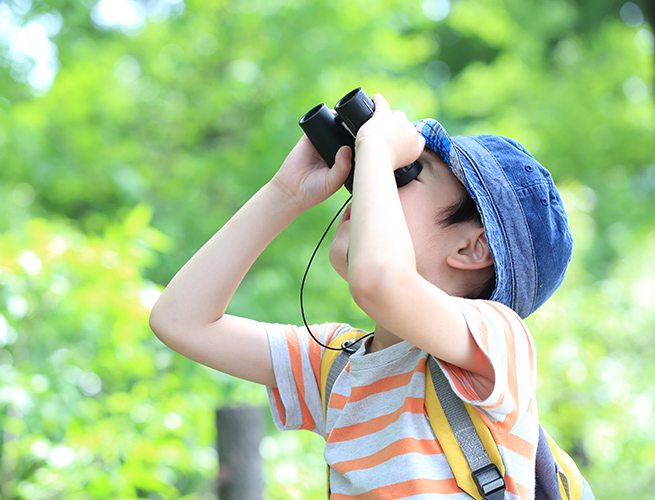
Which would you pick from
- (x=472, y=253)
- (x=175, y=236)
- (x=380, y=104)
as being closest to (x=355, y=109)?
(x=380, y=104)

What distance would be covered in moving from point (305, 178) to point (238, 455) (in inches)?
42.8

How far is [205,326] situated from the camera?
43.1 inches

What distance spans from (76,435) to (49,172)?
290 cm

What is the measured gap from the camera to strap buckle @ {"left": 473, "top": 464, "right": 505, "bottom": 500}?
2.61ft

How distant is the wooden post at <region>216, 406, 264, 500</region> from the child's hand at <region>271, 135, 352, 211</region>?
96 centimetres

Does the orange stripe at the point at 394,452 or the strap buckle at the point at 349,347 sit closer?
the orange stripe at the point at 394,452

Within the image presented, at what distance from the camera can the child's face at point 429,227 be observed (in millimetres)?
961

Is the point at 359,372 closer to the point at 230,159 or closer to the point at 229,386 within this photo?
the point at 229,386

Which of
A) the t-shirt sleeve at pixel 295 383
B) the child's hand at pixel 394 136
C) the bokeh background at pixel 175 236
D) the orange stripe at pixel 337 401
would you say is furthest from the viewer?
the bokeh background at pixel 175 236

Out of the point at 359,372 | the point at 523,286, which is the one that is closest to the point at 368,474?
the point at 359,372

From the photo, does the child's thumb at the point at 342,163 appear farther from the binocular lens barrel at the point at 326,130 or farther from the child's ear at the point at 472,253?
the child's ear at the point at 472,253

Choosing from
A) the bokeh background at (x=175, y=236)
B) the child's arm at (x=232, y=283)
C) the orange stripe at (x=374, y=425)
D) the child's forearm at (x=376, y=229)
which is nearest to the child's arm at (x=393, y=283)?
the child's forearm at (x=376, y=229)

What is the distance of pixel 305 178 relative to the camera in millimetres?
1125

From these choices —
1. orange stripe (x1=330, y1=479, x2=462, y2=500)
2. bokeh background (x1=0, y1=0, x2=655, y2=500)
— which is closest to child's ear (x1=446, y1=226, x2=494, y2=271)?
orange stripe (x1=330, y1=479, x2=462, y2=500)
